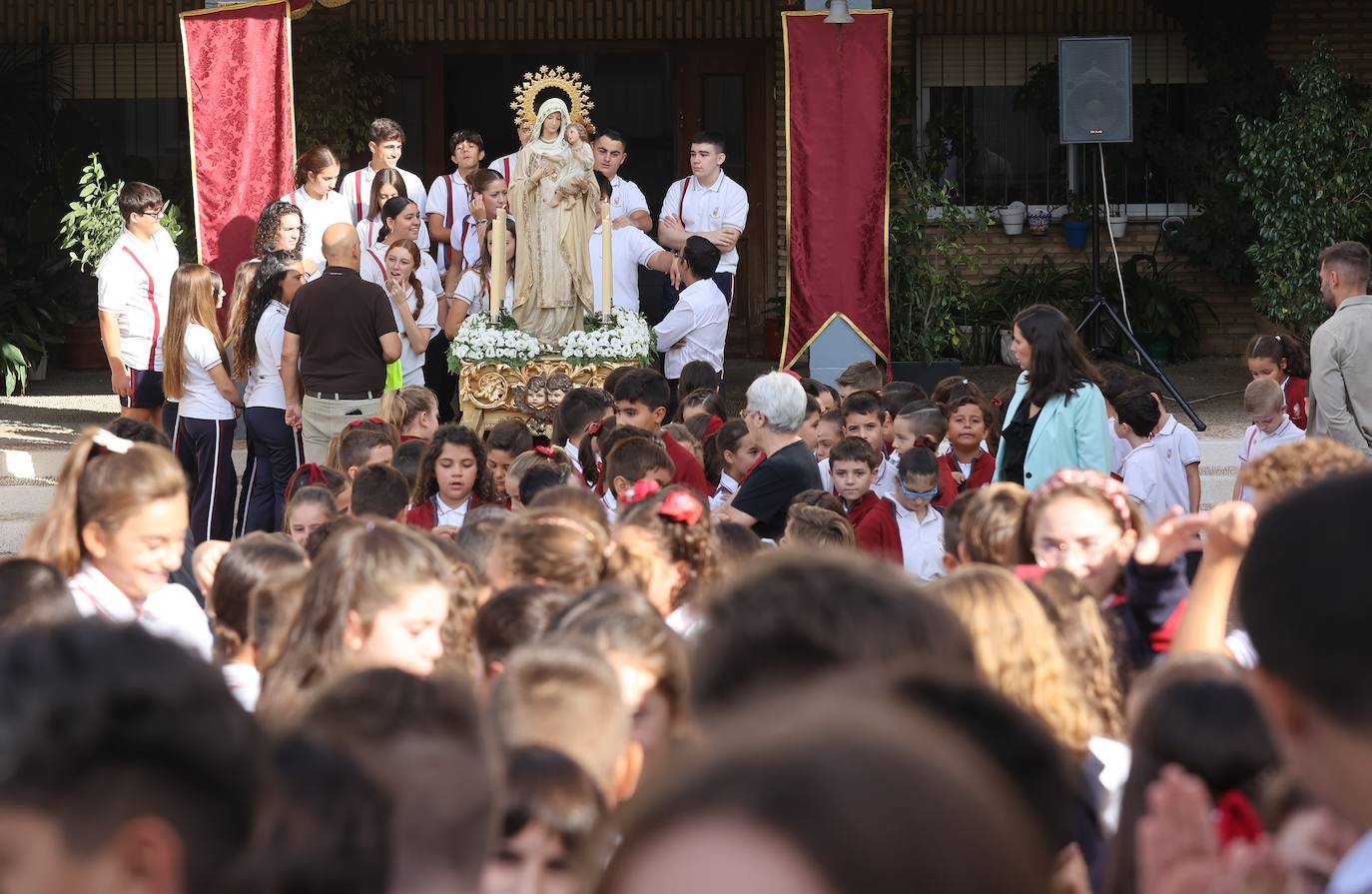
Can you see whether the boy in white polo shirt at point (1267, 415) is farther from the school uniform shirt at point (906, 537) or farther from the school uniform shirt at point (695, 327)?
the school uniform shirt at point (695, 327)

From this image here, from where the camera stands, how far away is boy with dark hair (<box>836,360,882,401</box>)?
869 cm

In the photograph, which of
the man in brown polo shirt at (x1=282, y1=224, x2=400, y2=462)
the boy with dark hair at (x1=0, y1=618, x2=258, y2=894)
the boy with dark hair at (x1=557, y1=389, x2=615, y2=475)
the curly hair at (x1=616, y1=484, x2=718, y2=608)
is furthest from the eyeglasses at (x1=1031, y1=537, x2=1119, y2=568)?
the man in brown polo shirt at (x1=282, y1=224, x2=400, y2=462)

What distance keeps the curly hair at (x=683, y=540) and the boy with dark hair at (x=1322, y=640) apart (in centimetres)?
269

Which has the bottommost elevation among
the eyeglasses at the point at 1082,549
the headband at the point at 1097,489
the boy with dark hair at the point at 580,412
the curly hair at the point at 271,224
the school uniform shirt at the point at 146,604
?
the school uniform shirt at the point at 146,604

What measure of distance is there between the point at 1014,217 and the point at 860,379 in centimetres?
607

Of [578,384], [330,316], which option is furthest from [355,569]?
[578,384]

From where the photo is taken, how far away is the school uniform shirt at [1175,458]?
6.99 metres

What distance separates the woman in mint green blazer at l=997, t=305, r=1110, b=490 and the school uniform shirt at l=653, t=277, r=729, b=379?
3024 millimetres

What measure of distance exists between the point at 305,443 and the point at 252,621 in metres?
4.56

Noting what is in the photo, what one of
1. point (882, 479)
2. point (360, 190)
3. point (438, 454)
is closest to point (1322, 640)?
point (438, 454)

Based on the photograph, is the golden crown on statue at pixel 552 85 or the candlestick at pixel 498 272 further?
the golden crown on statue at pixel 552 85

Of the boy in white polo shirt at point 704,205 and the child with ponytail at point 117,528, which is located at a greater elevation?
the boy in white polo shirt at point 704,205

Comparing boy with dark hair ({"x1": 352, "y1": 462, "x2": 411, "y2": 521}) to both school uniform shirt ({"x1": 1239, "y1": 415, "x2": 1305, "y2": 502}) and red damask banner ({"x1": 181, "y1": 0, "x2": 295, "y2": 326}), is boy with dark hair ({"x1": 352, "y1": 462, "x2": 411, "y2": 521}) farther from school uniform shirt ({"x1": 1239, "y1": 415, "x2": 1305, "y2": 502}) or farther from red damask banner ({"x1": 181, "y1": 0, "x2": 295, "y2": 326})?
red damask banner ({"x1": 181, "y1": 0, "x2": 295, "y2": 326})

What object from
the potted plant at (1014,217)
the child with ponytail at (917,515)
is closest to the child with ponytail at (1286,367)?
the child with ponytail at (917,515)
